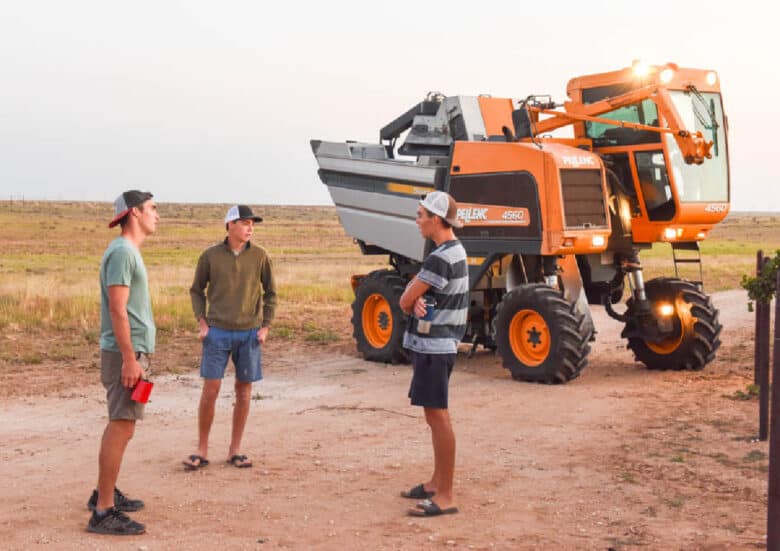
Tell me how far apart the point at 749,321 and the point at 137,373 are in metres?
14.8

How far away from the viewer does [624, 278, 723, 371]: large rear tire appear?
1291cm

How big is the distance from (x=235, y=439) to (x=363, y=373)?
17.9 ft

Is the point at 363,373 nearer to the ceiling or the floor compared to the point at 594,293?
nearer to the floor

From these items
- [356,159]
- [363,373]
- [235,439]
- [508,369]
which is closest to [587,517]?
[235,439]

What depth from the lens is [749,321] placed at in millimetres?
18703

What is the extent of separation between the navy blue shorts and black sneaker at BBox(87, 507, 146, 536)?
1.94 m

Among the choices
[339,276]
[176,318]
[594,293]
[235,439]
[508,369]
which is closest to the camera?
[235,439]

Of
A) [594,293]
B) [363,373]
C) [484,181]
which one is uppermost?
[484,181]

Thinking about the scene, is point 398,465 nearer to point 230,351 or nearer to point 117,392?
point 230,351

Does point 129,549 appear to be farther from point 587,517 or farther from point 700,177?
point 700,177

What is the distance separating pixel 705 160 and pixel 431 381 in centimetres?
758

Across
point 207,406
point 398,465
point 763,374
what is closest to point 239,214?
point 207,406

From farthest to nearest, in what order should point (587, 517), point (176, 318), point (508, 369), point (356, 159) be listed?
1. point (176, 318)
2. point (356, 159)
3. point (508, 369)
4. point (587, 517)

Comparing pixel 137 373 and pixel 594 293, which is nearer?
pixel 137 373
